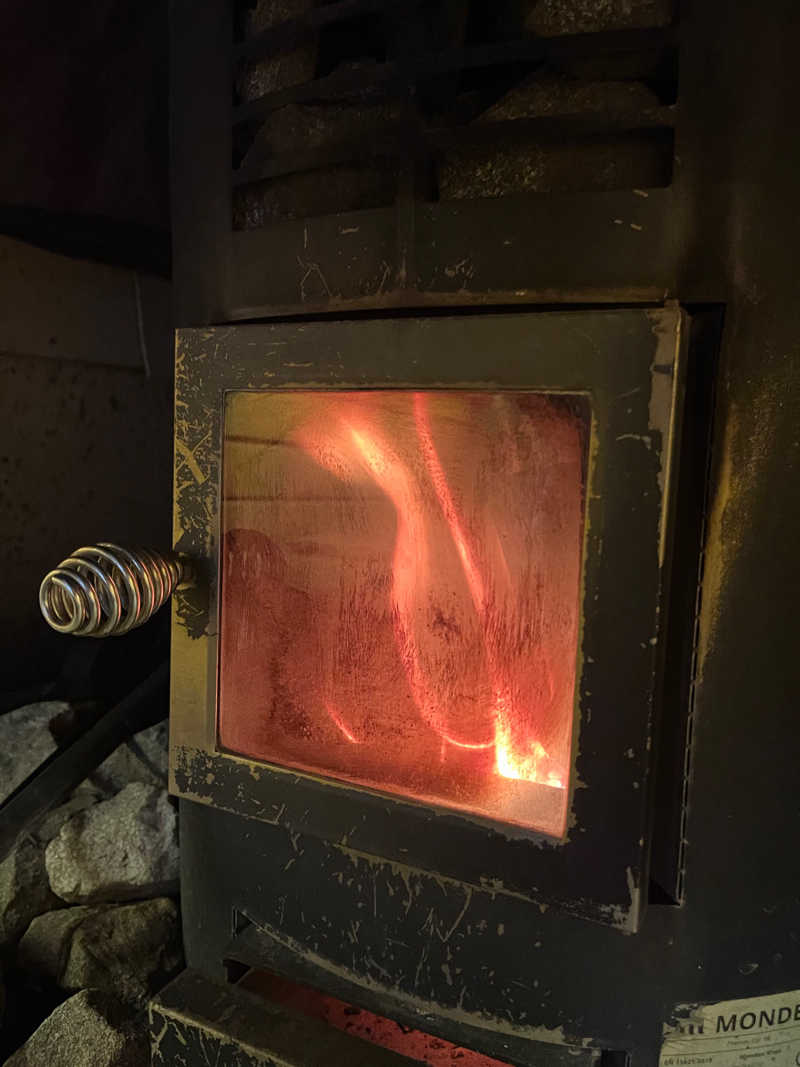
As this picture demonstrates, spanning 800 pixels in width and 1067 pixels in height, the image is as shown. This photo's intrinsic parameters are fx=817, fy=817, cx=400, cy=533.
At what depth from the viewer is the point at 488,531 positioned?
2.48ft

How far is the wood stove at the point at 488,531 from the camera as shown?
66 cm

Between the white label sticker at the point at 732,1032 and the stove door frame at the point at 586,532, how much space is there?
0.17 metres

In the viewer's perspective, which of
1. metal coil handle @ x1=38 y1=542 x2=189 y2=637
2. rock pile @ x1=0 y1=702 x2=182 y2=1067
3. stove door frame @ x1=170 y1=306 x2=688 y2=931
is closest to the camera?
stove door frame @ x1=170 y1=306 x2=688 y2=931

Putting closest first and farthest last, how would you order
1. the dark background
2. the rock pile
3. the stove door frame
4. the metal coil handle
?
the stove door frame
the metal coil handle
the rock pile
the dark background

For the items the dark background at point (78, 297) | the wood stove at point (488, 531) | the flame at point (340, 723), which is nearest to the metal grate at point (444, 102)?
the wood stove at point (488, 531)

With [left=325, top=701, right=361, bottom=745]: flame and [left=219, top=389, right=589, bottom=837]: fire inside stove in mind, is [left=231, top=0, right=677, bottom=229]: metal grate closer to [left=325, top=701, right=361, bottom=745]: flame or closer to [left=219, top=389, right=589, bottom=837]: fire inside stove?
A: [left=219, top=389, right=589, bottom=837]: fire inside stove

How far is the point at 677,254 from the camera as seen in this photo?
667mm

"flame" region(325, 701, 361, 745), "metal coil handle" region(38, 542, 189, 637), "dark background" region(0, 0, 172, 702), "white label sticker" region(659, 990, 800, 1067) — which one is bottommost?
"white label sticker" region(659, 990, 800, 1067)

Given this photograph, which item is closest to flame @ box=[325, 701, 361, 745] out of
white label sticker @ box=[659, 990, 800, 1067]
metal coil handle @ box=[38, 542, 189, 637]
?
metal coil handle @ box=[38, 542, 189, 637]

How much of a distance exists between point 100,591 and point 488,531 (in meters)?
0.36

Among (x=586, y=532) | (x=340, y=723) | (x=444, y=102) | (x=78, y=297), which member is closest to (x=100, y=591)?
(x=340, y=723)

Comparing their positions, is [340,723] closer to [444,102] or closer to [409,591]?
[409,591]

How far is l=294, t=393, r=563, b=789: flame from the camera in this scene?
2.52ft

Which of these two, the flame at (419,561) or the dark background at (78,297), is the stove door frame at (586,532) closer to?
the flame at (419,561)
